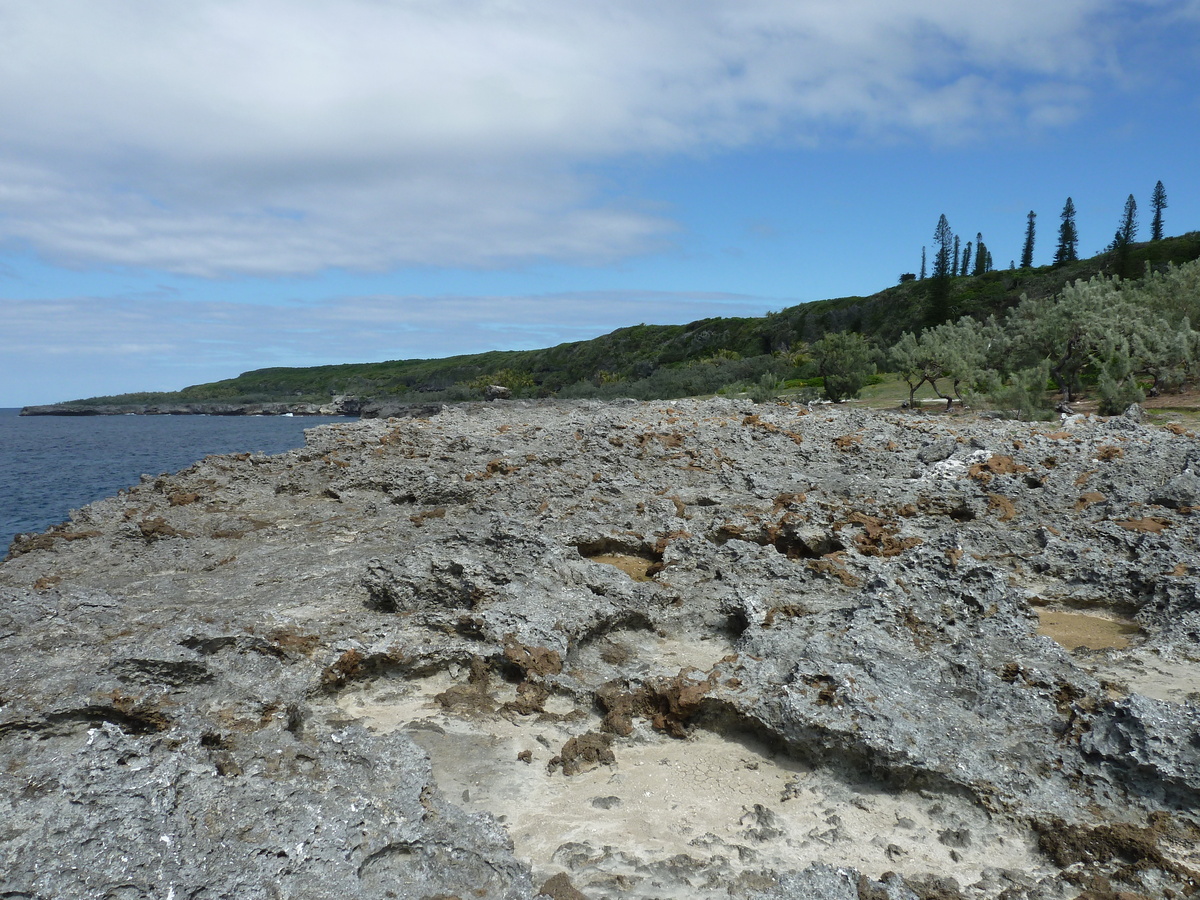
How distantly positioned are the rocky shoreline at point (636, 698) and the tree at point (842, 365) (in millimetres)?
22953

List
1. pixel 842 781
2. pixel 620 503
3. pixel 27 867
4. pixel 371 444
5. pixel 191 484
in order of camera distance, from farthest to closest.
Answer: pixel 371 444, pixel 191 484, pixel 620 503, pixel 842 781, pixel 27 867

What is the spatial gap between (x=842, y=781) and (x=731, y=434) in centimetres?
1027

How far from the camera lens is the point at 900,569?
327 inches

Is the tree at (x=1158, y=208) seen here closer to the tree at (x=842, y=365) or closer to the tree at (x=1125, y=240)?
the tree at (x=1125, y=240)

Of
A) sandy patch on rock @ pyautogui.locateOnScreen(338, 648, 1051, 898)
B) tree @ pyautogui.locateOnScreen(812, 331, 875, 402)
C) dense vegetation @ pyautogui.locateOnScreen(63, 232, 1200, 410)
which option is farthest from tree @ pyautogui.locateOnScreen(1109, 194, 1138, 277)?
sandy patch on rock @ pyautogui.locateOnScreen(338, 648, 1051, 898)

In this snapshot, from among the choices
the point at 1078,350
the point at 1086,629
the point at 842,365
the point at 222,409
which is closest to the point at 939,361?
the point at 1078,350

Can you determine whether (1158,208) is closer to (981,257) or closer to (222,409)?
(981,257)

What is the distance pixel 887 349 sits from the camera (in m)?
67.5

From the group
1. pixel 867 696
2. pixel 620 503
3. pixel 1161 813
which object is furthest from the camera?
pixel 620 503

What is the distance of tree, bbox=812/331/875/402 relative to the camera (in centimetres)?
3509

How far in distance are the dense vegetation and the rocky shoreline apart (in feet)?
58.8

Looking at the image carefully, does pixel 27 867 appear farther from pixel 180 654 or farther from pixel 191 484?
pixel 191 484

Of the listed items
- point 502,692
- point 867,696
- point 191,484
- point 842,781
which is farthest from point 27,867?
point 191,484

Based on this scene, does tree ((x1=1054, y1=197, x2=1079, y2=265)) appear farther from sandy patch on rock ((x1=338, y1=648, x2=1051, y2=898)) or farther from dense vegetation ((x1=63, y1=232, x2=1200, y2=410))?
sandy patch on rock ((x1=338, y1=648, x2=1051, y2=898))
